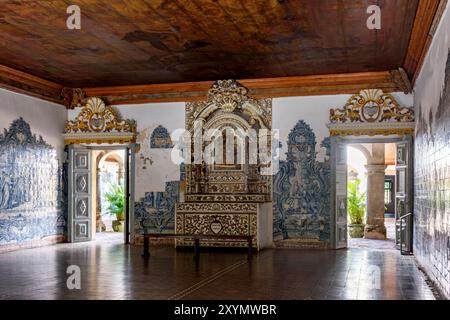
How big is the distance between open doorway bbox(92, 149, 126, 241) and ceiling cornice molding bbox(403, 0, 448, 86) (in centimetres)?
752

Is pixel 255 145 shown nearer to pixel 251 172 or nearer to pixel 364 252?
pixel 251 172

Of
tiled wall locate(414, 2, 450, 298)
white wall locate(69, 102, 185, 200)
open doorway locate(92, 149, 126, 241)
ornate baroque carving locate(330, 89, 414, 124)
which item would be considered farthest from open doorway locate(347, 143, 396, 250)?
open doorway locate(92, 149, 126, 241)

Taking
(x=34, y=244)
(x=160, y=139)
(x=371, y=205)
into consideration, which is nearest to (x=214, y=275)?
(x=160, y=139)

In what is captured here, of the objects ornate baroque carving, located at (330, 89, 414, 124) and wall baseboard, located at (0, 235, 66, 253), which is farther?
ornate baroque carving, located at (330, 89, 414, 124)

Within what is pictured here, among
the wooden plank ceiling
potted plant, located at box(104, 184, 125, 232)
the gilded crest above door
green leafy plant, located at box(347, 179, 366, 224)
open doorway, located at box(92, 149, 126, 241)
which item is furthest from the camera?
potted plant, located at box(104, 184, 125, 232)

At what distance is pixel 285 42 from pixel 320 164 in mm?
3135

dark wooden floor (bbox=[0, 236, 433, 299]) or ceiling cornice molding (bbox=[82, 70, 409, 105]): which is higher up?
ceiling cornice molding (bbox=[82, 70, 409, 105])

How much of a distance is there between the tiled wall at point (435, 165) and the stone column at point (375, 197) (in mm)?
4198

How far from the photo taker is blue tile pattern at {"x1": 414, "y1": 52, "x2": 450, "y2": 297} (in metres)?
5.36

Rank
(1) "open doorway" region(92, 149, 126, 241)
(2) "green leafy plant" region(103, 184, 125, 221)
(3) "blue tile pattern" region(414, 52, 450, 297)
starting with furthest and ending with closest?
(2) "green leafy plant" region(103, 184, 125, 221) < (1) "open doorway" region(92, 149, 126, 241) < (3) "blue tile pattern" region(414, 52, 450, 297)

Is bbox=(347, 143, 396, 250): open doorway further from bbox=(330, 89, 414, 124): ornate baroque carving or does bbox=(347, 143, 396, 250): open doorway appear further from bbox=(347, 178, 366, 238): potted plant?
bbox=(330, 89, 414, 124): ornate baroque carving

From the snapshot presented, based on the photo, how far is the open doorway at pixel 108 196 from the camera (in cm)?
1385
